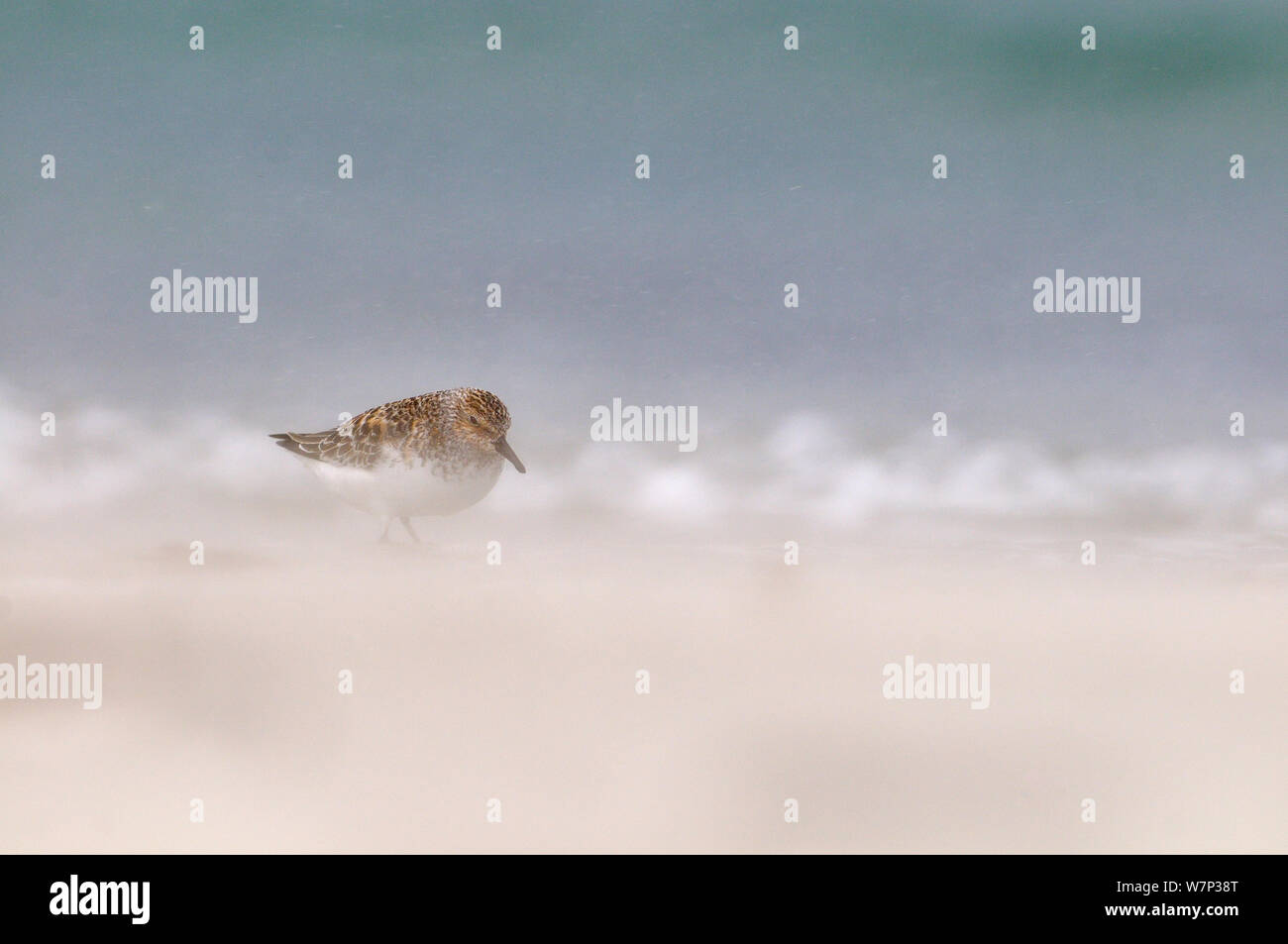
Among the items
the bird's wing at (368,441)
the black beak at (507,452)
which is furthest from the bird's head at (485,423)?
the bird's wing at (368,441)

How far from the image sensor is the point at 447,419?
6.11m

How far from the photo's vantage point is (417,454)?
6102mm

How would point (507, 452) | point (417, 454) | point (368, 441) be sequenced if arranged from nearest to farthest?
point (507, 452) → point (417, 454) → point (368, 441)

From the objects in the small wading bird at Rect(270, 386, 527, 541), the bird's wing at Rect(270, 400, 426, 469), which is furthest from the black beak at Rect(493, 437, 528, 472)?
the bird's wing at Rect(270, 400, 426, 469)

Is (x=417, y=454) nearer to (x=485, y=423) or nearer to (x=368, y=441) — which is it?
(x=368, y=441)

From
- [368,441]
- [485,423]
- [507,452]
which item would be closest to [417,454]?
[368,441]

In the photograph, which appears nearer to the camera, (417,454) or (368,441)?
(417,454)

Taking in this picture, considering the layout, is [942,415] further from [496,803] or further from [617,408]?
[496,803]

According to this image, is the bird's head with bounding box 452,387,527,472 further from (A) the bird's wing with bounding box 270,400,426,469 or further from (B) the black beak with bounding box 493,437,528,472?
(A) the bird's wing with bounding box 270,400,426,469

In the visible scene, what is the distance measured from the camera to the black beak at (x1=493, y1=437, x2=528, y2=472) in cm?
591

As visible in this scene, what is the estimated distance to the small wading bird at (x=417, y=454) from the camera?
19.6 ft

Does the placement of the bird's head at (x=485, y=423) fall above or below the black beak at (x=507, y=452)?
above

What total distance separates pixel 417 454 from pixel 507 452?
0.64m

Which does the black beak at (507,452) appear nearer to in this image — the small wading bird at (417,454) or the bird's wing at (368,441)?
the small wading bird at (417,454)
